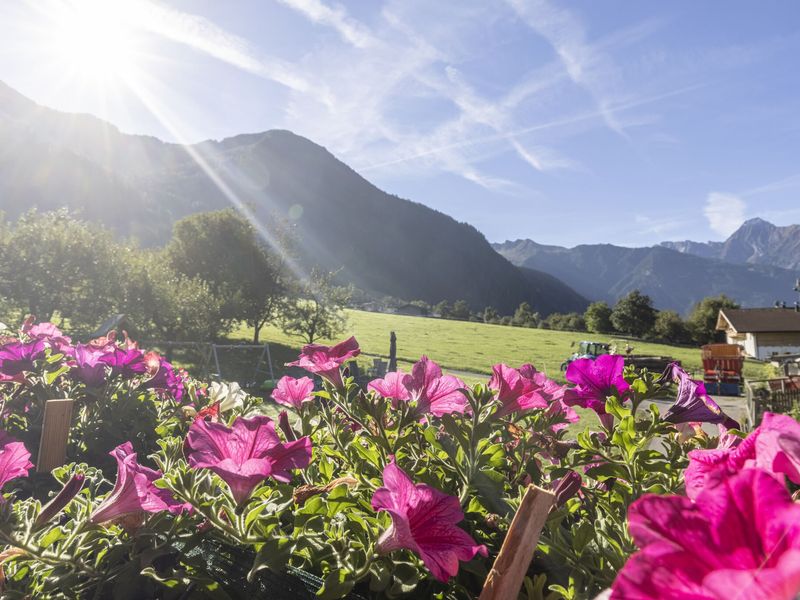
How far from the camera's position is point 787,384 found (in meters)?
12.1

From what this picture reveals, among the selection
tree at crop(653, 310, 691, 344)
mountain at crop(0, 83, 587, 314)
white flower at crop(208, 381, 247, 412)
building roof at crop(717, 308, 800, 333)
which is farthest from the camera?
mountain at crop(0, 83, 587, 314)

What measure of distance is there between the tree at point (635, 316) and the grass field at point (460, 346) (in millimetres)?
12450

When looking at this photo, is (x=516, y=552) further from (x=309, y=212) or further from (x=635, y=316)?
(x=309, y=212)

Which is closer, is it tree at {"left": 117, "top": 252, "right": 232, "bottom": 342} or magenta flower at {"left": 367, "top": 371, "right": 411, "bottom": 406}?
magenta flower at {"left": 367, "top": 371, "right": 411, "bottom": 406}

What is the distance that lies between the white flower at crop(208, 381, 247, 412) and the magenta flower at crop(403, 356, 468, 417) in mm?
691

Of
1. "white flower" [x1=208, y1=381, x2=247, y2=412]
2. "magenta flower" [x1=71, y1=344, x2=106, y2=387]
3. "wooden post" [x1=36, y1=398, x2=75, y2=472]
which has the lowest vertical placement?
"wooden post" [x1=36, y1=398, x2=75, y2=472]

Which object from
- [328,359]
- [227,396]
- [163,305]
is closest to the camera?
[328,359]

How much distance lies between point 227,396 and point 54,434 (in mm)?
484

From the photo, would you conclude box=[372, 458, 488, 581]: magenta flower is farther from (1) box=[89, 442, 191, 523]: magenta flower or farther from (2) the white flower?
(2) the white flower

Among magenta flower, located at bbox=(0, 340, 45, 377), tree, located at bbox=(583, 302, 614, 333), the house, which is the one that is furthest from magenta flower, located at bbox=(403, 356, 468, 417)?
tree, located at bbox=(583, 302, 614, 333)

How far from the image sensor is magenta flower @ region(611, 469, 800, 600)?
38cm

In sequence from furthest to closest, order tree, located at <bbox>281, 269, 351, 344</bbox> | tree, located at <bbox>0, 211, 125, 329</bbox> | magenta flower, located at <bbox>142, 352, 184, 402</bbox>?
tree, located at <bbox>281, 269, 351, 344</bbox> → tree, located at <bbox>0, 211, 125, 329</bbox> → magenta flower, located at <bbox>142, 352, 184, 402</bbox>

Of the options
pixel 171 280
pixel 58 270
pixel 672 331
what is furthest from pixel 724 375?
pixel 672 331

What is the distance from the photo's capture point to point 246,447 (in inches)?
32.7
